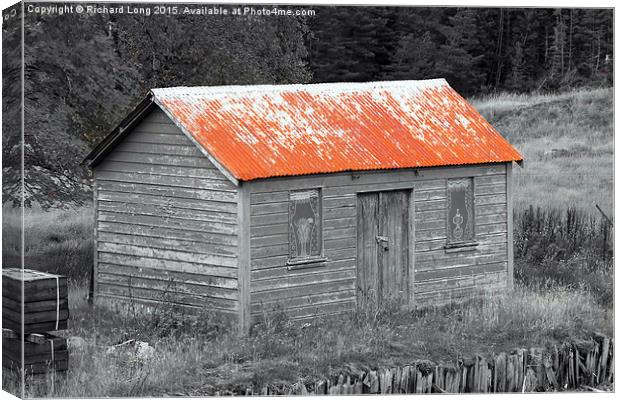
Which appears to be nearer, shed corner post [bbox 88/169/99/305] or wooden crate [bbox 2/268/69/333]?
wooden crate [bbox 2/268/69/333]

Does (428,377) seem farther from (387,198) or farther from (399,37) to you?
(399,37)

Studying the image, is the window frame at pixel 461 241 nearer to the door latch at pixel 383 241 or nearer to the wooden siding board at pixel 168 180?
the door latch at pixel 383 241

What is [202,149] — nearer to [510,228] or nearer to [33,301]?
[33,301]

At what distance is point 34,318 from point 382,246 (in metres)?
5.40

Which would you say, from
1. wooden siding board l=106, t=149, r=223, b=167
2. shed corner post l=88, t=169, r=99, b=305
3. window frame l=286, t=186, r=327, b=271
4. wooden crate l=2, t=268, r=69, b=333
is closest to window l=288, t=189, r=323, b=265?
window frame l=286, t=186, r=327, b=271

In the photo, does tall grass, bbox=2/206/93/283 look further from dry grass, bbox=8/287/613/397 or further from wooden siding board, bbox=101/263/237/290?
wooden siding board, bbox=101/263/237/290

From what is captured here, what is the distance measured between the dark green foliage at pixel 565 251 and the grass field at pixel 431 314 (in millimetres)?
21

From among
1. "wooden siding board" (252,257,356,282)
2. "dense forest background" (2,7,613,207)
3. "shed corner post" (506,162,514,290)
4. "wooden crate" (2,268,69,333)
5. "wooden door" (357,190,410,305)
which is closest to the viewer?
"wooden crate" (2,268,69,333)

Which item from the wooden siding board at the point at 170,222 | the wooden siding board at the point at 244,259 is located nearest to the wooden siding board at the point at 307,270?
the wooden siding board at the point at 244,259

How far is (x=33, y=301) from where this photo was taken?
63.3 feet

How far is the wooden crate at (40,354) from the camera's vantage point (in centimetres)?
→ 1934

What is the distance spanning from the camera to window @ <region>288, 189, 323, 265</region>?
21734mm

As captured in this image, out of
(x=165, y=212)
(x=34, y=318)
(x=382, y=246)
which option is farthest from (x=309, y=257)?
(x=34, y=318)

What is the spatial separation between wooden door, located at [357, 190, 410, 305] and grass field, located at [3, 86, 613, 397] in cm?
39
